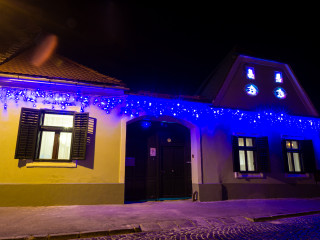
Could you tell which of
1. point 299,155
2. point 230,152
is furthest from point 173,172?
point 299,155

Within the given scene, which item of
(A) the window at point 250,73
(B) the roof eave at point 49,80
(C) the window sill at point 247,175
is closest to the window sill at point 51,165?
(B) the roof eave at point 49,80

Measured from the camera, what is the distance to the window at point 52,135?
636 centimetres

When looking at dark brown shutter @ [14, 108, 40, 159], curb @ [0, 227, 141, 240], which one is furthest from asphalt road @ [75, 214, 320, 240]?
dark brown shutter @ [14, 108, 40, 159]

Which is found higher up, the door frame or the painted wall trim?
the door frame

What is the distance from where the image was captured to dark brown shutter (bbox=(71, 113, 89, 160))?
21.7 ft

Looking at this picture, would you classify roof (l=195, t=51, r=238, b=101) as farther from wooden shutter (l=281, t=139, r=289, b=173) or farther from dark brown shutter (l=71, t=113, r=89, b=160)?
dark brown shutter (l=71, t=113, r=89, b=160)

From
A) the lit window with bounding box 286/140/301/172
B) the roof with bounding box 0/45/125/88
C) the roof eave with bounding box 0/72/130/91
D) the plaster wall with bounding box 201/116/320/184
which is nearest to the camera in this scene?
the roof eave with bounding box 0/72/130/91

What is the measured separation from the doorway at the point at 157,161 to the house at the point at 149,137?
0.04 m

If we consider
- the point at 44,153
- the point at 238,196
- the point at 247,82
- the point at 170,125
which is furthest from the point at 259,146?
the point at 44,153

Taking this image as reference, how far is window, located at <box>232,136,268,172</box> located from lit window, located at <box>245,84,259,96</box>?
2.10 metres

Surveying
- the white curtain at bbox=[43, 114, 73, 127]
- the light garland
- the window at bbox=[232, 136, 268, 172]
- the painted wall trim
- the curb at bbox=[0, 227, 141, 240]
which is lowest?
the curb at bbox=[0, 227, 141, 240]

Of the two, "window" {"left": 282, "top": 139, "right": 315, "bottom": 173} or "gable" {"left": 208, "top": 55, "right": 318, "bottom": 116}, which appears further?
"window" {"left": 282, "top": 139, "right": 315, "bottom": 173}

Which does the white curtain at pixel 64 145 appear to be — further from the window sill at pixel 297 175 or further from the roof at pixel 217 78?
the window sill at pixel 297 175

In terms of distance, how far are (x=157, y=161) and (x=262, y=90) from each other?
6.05 metres
